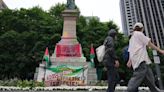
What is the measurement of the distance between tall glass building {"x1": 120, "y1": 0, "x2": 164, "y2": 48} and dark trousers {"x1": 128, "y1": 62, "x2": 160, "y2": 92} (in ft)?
254

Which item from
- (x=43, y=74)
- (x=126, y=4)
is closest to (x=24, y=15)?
(x=43, y=74)

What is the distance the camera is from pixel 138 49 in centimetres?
526

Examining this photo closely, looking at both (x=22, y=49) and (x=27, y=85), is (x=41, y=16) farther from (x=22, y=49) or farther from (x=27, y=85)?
(x=27, y=85)

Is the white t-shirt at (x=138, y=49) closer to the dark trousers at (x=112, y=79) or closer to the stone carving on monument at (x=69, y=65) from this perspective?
the dark trousers at (x=112, y=79)

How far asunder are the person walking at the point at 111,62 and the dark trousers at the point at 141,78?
1.48m

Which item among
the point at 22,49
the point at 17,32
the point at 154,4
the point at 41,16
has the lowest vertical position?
the point at 22,49

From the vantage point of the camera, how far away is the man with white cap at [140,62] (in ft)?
16.2

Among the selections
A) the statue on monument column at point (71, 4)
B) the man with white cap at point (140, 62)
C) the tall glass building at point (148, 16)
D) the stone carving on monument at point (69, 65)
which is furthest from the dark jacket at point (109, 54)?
the tall glass building at point (148, 16)

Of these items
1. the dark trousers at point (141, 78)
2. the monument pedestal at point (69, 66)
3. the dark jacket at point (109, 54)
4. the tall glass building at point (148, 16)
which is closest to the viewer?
the dark trousers at point (141, 78)

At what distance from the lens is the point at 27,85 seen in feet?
40.3

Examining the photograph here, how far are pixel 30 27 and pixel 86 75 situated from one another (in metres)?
14.3

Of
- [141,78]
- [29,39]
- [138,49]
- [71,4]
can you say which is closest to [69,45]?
[71,4]

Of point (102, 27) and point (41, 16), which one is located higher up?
point (41, 16)

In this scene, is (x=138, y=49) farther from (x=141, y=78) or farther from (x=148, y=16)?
(x=148, y=16)
